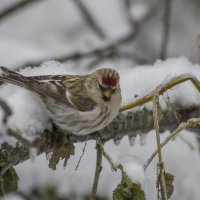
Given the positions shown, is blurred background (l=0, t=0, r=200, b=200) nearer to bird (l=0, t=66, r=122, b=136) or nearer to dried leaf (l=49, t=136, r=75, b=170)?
bird (l=0, t=66, r=122, b=136)

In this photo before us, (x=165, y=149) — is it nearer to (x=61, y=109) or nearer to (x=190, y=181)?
(x=190, y=181)

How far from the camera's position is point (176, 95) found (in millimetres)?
2992

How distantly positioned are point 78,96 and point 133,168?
88 cm

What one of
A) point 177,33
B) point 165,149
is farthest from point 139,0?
point 165,149

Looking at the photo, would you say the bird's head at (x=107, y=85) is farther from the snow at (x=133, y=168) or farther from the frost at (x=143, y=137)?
the snow at (x=133, y=168)

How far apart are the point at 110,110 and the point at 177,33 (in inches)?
144

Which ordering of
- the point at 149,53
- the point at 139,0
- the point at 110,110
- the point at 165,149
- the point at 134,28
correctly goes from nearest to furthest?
1. the point at 110,110
2. the point at 165,149
3. the point at 134,28
4. the point at 149,53
5. the point at 139,0

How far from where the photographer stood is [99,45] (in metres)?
5.04

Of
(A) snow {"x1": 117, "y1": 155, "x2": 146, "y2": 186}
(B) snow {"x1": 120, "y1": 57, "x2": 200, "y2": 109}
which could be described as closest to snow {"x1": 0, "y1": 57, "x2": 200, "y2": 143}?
(B) snow {"x1": 120, "y1": 57, "x2": 200, "y2": 109}

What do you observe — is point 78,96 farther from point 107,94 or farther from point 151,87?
point 151,87

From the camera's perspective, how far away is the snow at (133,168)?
2096 millimetres

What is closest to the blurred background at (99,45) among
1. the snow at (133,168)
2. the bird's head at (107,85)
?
the bird's head at (107,85)

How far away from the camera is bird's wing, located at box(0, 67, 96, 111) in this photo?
2.71 meters

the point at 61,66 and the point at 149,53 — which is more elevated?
the point at 149,53
